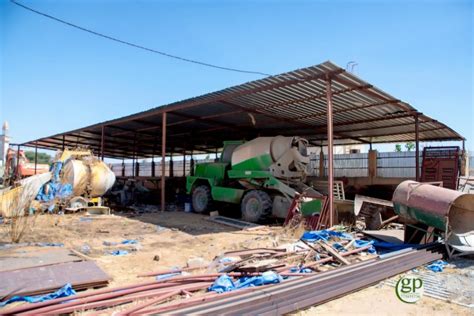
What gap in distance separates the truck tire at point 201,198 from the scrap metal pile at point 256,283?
20.8 ft

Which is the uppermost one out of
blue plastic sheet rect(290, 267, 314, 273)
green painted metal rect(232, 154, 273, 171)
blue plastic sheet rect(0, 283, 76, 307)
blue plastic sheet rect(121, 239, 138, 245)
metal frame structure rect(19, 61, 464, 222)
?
metal frame structure rect(19, 61, 464, 222)

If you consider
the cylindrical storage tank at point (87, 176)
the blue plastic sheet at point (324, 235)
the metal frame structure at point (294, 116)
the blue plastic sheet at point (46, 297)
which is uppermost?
the metal frame structure at point (294, 116)

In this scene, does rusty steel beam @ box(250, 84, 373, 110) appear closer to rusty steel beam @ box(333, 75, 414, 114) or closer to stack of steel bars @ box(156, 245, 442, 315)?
rusty steel beam @ box(333, 75, 414, 114)

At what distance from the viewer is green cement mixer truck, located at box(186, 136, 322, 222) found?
386 inches

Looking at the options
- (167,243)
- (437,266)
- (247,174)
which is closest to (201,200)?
(247,174)

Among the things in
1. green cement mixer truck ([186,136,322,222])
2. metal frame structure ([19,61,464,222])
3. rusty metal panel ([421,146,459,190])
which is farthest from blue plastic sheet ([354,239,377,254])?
rusty metal panel ([421,146,459,190])

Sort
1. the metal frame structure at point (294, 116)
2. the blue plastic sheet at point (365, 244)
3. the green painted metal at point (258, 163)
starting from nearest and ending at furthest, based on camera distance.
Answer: the blue plastic sheet at point (365, 244), the metal frame structure at point (294, 116), the green painted metal at point (258, 163)

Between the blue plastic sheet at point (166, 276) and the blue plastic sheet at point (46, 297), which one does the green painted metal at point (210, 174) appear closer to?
the blue plastic sheet at point (166, 276)

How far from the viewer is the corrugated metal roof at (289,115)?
29.1 feet

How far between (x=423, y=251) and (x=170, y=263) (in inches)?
170

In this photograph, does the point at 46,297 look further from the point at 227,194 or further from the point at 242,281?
the point at 227,194

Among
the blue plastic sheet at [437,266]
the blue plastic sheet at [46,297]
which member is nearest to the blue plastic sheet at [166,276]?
the blue plastic sheet at [46,297]

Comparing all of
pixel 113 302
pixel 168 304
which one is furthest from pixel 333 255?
pixel 113 302

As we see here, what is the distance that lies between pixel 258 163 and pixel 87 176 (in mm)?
6359
